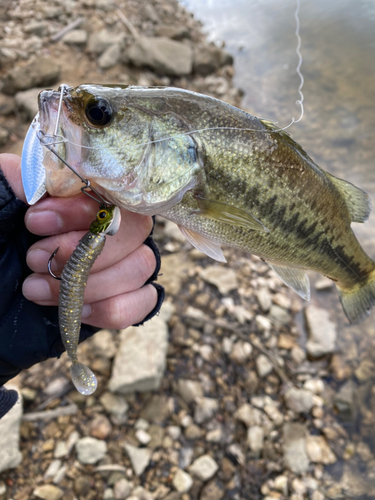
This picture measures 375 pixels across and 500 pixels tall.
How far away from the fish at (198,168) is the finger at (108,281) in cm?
28

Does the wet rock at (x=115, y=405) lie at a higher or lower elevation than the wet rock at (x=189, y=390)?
lower

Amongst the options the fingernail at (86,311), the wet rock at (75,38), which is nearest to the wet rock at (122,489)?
the fingernail at (86,311)

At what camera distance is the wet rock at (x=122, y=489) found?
236 cm

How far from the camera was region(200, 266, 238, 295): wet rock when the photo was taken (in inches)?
163

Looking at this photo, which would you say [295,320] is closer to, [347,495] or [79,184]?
[347,495]

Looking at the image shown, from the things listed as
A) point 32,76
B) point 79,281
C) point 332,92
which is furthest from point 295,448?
point 332,92

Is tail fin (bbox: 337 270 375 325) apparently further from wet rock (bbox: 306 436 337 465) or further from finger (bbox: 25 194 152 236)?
finger (bbox: 25 194 152 236)

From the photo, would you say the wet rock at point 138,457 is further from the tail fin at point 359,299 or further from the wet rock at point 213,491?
the tail fin at point 359,299

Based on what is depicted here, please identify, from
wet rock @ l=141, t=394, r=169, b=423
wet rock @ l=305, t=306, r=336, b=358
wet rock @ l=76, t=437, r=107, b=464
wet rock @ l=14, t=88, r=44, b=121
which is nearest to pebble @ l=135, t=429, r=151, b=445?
wet rock @ l=141, t=394, r=169, b=423

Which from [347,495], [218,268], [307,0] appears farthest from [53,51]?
[307,0]

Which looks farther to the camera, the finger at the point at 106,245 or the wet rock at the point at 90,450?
the wet rock at the point at 90,450

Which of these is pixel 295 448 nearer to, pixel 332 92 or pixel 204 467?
pixel 204 467

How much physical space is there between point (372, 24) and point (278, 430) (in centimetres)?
1575

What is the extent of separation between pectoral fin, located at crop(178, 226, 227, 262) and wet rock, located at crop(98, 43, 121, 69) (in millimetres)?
7178
